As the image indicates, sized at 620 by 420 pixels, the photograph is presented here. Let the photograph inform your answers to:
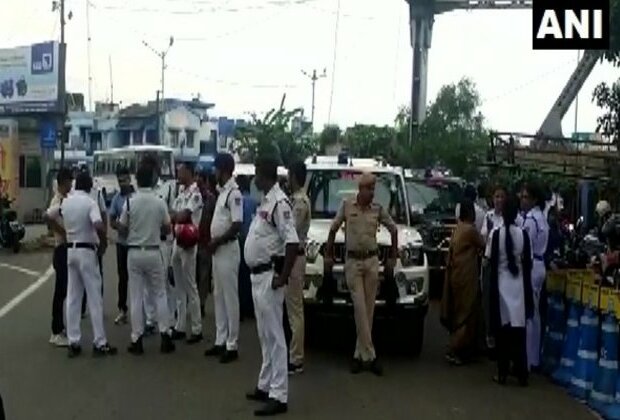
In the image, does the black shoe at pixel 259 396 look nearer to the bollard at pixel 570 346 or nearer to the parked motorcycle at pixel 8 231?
the bollard at pixel 570 346

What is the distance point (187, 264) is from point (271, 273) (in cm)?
333

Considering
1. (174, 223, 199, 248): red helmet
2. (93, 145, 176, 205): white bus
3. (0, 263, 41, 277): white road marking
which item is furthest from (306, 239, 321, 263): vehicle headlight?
(93, 145, 176, 205): white bus

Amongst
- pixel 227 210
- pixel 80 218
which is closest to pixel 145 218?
pixel 80 218

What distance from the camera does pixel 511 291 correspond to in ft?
31.0

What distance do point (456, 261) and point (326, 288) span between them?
4.87ft

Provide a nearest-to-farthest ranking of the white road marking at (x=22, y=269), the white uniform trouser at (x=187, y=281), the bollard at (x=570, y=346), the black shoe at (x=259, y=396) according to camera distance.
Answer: the black shoe at (x=259, y=396)
the bollard at (x=570, y=346)
the white uniform trouser at (x=187, y=281)
the white road marking at (x=22, y=269)

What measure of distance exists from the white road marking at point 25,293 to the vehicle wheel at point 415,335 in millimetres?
5926

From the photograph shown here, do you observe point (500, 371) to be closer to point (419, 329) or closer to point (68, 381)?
point (419, 329)

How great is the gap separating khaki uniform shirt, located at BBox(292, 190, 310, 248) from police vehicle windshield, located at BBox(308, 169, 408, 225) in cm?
189

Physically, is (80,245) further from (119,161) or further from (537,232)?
(119,161)

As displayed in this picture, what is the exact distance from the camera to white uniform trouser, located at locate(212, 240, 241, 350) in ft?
32.7

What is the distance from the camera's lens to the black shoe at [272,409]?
7.88 meters

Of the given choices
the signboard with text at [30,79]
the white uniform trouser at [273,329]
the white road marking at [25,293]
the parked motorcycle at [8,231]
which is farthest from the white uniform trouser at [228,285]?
the signboard with text at [30,79]

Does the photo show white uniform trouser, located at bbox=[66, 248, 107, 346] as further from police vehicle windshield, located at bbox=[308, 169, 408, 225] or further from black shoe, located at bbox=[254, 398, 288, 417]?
black shoe, located at bbox=[254, 398, 288, 417]
